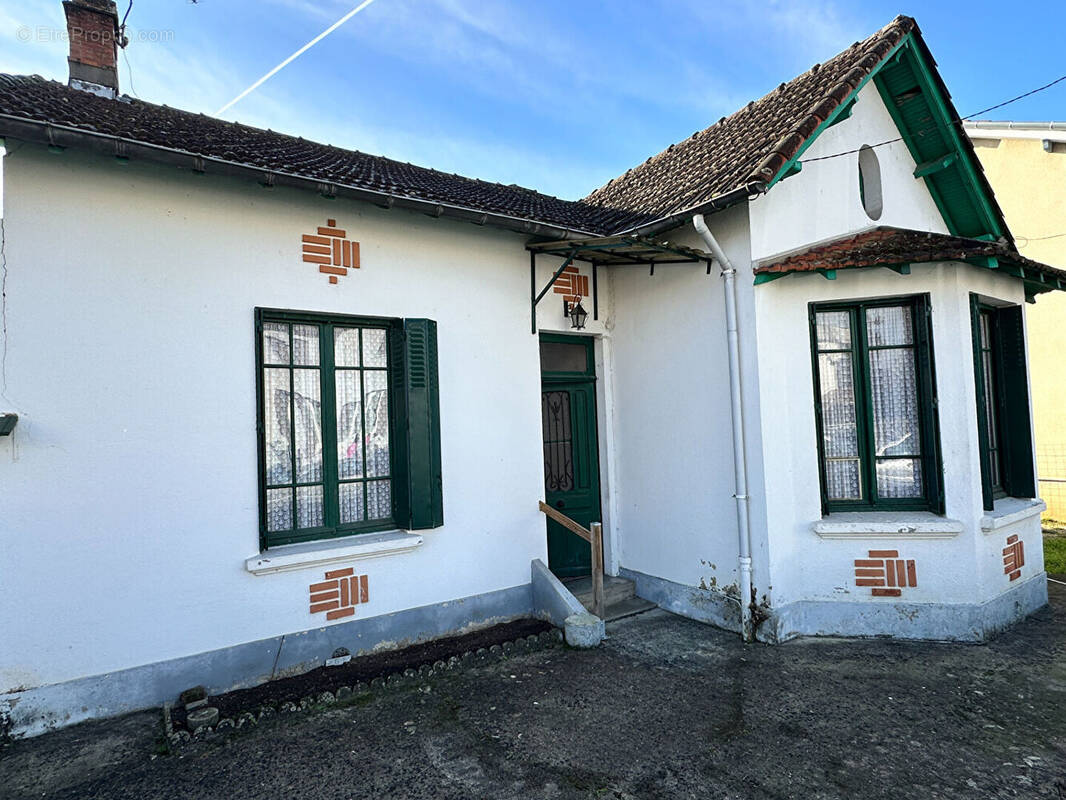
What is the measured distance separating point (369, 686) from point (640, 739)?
1.88 m

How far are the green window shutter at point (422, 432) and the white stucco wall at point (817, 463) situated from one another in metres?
2.76

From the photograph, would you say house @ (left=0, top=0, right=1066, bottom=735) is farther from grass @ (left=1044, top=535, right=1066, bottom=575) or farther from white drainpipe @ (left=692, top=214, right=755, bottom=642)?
grass @ (left=1044, top=535, right=1066, bottom=575)

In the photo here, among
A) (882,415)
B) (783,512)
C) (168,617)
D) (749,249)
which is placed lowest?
(168,617)

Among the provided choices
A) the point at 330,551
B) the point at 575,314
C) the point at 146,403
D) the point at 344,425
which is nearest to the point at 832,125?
the point at 575,314

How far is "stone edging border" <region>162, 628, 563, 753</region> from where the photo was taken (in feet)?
11.9

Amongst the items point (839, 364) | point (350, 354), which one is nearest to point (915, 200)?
point (839, 364)

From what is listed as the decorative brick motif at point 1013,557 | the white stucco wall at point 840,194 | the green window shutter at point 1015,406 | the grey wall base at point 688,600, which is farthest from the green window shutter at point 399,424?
the green window shutter at point 1015,406

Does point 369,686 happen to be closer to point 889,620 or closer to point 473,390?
point 473,390

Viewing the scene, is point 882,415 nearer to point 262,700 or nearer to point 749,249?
point 749,249

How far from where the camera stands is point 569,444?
638 cm

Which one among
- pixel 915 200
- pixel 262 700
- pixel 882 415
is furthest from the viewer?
pixel 915 200

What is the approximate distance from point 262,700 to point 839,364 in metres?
5.31

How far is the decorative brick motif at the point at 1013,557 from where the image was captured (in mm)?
5387

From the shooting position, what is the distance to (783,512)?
5133 millimetres
